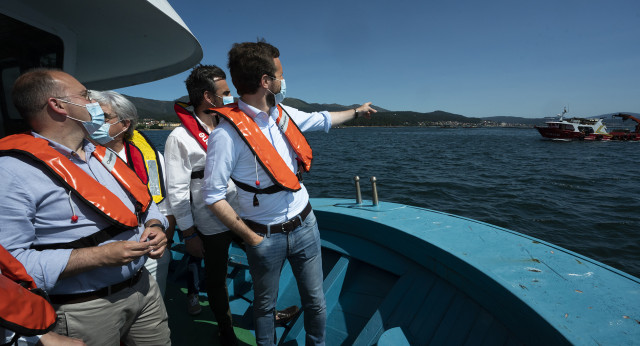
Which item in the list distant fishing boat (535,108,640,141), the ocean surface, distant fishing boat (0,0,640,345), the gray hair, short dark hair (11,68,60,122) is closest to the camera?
short dark hair (11,68,60,122)

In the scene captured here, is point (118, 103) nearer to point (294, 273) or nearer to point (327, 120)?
point (327, 120)

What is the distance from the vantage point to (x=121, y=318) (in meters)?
1.32

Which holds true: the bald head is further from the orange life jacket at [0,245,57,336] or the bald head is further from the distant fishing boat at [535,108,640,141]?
the distant fishing boat at [535,108,640,141]

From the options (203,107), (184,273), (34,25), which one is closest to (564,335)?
(203,107)

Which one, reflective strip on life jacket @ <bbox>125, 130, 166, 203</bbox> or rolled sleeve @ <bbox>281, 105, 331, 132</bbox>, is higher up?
rolled sleeve @ <bbox>281, 105, 331, 132</bbox>

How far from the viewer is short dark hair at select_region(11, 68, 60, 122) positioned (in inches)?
43.9

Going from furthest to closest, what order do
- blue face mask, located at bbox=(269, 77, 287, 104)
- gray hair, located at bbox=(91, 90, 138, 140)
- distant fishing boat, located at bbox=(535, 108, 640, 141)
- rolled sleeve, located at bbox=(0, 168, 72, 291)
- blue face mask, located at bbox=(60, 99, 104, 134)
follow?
distant fishing boat, located at bbox=(535, 108, 640, 141) → gray hair, located at bbox=(91, 90, 138, 140) → blue face mask, located at bbox=(269, 77, 287, 104) → blue face mask, located at bbox=(60, 99, 104, 134) → rolled sleeve, located at bbox=(0, 168, 72, 291)

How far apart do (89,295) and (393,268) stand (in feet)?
6.39

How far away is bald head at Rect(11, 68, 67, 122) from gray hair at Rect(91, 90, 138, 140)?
0.74 metres

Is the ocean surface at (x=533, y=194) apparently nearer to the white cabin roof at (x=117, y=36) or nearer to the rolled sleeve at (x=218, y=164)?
the rolled sleeve at (x=218, y=164)

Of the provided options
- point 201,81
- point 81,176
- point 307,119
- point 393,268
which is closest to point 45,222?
point 81,176

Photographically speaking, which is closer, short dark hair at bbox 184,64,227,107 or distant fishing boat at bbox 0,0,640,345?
distant fishing boat at bbox 0,0,640,345

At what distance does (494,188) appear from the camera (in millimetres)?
12664

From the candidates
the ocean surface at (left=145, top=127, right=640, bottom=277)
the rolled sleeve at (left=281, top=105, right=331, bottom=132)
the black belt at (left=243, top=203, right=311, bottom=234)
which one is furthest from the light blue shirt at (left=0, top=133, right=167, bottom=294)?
the ocean surface at (left=145, top=127, right=640, bottom=277)
